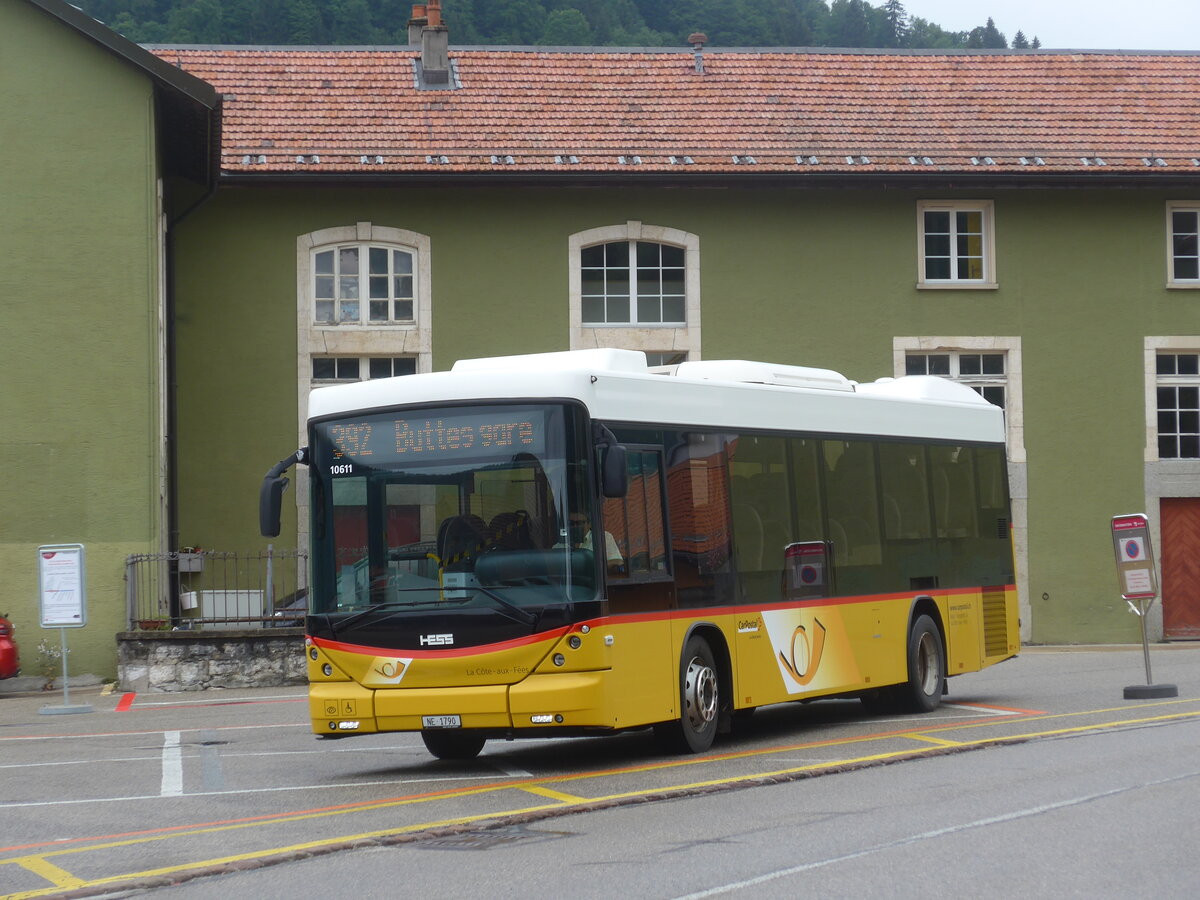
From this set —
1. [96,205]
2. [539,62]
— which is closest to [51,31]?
[96,205]

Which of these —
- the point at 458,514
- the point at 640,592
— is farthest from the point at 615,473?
the point at 458,514

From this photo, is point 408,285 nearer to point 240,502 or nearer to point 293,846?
point 240,502

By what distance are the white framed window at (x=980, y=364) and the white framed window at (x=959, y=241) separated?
3.50 ft

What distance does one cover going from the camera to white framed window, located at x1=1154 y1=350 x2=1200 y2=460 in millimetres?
30156

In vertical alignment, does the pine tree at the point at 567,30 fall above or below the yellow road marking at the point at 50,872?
above

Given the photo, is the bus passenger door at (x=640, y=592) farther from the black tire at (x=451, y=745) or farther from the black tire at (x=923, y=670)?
the black tire at (x=923, y=670)

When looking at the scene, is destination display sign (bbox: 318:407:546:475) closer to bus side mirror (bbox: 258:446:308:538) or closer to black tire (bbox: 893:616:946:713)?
bus side mirror (bbox: 258:446:308:538)

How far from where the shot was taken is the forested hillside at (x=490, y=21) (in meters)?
51.4

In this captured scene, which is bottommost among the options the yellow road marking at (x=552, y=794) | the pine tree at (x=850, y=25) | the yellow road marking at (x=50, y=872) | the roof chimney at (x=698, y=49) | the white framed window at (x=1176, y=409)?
the yellow road marking at (x=552, y=794)

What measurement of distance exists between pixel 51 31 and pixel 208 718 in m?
11.1

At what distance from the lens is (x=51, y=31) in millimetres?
24438

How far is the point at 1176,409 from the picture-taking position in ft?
99.0

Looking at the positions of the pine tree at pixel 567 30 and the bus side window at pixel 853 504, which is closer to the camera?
the bus side window at pixel 853 504

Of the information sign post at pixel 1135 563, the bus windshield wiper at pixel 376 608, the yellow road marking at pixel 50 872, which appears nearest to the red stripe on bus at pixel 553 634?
the bus windshield wiper at pixel 376 608
